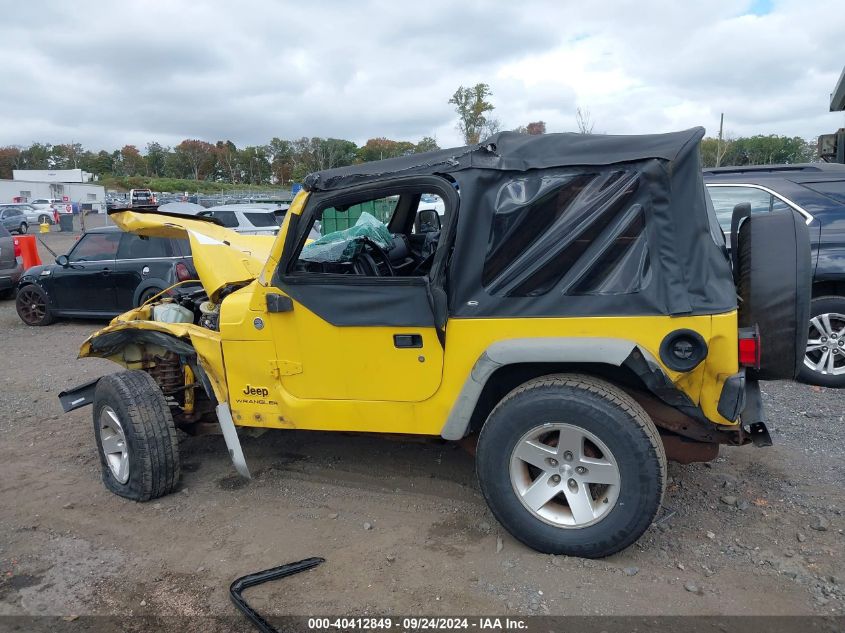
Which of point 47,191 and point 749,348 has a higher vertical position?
point 47,191

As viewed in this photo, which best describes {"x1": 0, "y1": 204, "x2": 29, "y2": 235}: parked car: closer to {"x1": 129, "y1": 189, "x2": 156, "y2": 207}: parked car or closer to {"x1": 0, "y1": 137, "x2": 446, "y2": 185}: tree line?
{"x1": 129, "y1": 189, "x2": 156, "y2": 207}: parked car

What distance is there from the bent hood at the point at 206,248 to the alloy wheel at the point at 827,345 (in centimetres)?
476

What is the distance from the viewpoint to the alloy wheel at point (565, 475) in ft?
9.70

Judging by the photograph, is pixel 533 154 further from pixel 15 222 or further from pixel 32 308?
pixel 15 222

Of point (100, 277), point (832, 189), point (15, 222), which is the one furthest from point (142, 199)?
point (832, 189)

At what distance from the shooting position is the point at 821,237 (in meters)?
5.42

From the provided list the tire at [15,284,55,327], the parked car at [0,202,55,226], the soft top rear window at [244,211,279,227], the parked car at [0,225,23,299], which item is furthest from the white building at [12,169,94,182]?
the tire at [15,284,55,327]

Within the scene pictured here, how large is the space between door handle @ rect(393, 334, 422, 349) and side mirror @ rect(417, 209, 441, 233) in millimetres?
1385

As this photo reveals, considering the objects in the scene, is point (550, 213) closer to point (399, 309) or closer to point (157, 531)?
point (399, 309)

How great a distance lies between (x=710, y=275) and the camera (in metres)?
2.88

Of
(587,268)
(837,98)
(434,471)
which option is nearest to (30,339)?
(434,471)

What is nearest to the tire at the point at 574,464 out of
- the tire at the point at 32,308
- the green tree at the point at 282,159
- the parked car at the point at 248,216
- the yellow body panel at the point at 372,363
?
the yellow body panel at the point at 372,363

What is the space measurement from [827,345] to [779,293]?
316 centimetres

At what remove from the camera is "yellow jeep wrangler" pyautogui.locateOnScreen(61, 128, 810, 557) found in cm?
289
